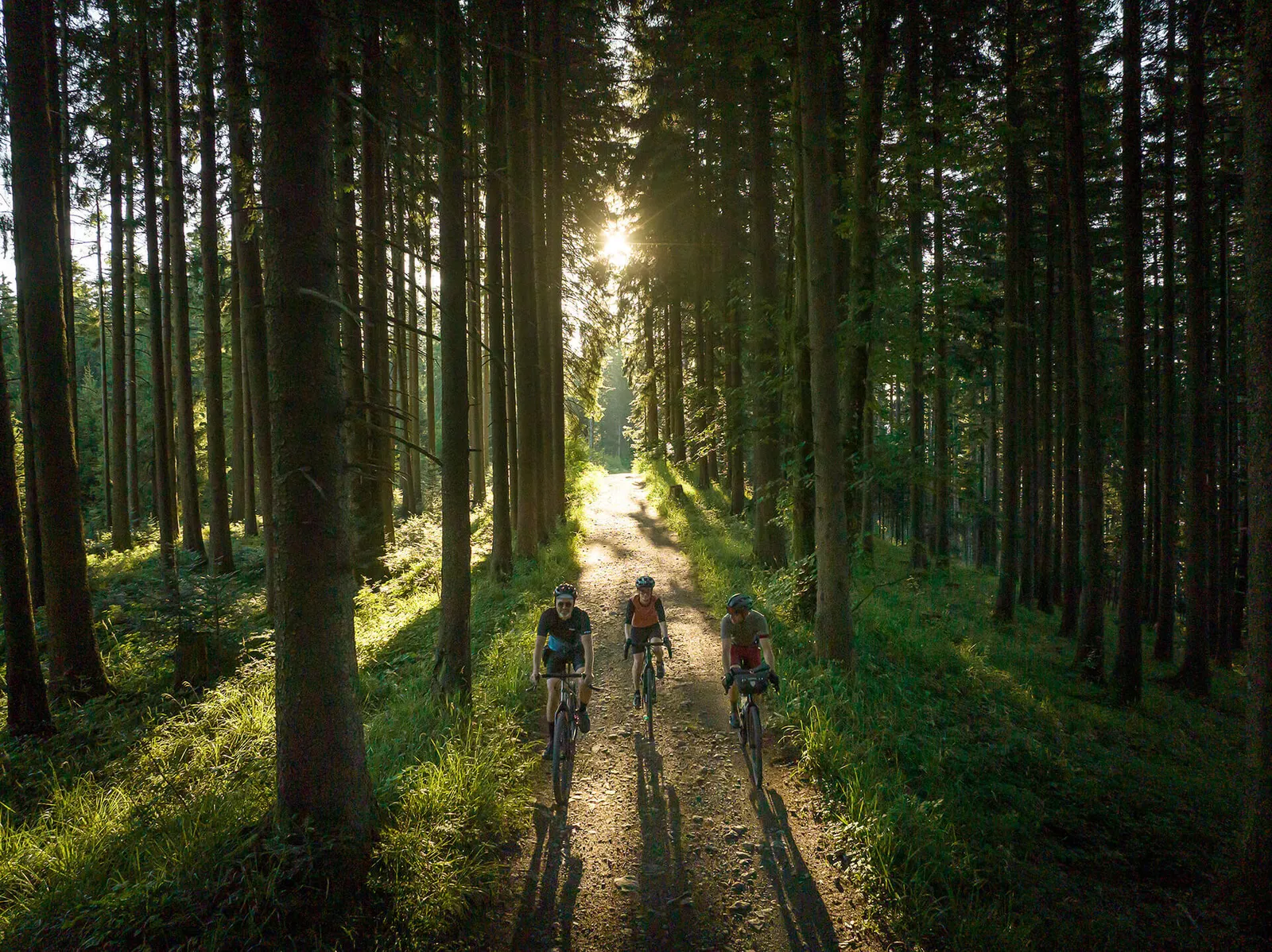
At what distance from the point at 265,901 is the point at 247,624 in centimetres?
727

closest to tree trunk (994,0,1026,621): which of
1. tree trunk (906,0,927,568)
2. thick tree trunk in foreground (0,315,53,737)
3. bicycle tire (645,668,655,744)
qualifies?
tree trunk (906,0,927,568)

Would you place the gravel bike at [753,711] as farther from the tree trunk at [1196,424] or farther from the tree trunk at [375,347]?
the tree trunk at [1196,424]

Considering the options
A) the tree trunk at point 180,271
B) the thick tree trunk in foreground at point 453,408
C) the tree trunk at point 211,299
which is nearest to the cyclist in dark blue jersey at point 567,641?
the thick tree trunk in foreground at point 453,408

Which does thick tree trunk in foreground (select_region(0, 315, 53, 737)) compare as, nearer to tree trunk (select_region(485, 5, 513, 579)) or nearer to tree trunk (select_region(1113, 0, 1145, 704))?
tree trunk (select_region(485, 5, 513, 579))

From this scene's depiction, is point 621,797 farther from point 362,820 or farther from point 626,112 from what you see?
point 626,112

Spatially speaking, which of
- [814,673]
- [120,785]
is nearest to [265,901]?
[120,785]

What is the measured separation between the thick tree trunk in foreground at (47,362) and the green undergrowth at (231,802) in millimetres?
784

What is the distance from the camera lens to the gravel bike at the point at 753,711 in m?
5.77

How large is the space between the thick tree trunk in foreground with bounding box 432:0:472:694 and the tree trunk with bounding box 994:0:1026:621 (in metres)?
12.0

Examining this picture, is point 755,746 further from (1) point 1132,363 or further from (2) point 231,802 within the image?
(1) point 1132,363

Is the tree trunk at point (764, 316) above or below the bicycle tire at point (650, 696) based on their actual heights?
above

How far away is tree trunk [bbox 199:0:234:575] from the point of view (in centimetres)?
916

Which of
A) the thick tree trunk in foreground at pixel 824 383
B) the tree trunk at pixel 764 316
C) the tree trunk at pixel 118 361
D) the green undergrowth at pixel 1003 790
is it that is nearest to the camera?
the green undergrowth at pixel 1003 790

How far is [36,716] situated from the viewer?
652cm
